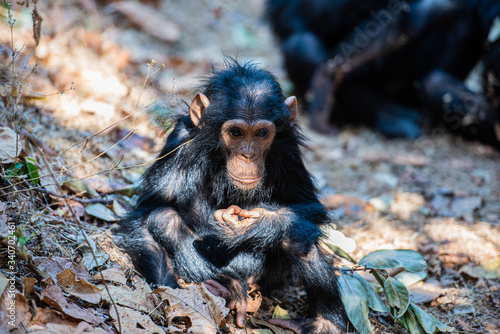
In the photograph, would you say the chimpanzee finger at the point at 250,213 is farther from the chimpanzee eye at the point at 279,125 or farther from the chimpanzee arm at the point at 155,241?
the chimpanzee eye at the point at 279,125

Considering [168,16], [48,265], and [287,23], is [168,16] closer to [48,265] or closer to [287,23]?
[287,23]

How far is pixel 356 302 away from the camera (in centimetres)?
318

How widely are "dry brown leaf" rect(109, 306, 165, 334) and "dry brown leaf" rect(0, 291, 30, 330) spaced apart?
0.49m

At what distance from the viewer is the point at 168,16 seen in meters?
9.20

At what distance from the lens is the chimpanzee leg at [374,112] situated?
7387 mm

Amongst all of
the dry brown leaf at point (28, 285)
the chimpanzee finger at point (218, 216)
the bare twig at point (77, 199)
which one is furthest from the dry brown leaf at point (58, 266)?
the chimpanzee finger at point (218, 216)

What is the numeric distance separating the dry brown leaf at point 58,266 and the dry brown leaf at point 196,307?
17.1 inches

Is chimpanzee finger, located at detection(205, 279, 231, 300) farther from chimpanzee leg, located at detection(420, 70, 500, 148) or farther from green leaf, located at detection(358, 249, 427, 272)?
chimpanzee leg, located at detection(420, 70, 500, 148)

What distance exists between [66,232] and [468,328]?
2746mm

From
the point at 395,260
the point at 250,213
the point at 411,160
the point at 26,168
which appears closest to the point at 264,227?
the point at 250,213

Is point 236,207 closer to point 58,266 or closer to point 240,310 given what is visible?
point 240,310

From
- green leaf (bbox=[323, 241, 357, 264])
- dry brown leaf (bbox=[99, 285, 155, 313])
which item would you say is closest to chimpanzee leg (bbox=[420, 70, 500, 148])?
green leaf (bbox=[323, 241, 357, 264])

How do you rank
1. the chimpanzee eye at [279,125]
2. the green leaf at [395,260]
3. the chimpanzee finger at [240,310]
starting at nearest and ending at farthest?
the chimpanzee finger at [240,310], the green leaf at [395,260], the chimpanzee eye at [279,125]

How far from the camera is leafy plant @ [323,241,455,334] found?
10.2 feet
